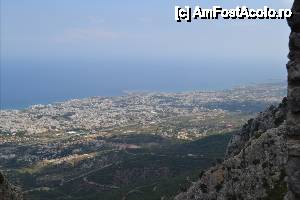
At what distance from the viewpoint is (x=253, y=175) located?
42469 millimetres

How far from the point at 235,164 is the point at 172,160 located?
124 metres

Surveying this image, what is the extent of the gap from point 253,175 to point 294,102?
24.2 meters

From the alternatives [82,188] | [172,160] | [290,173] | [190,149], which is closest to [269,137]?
[290,173]

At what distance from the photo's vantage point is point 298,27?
1912 cm

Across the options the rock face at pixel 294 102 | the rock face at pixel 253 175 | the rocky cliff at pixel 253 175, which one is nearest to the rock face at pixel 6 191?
the rocky cliff at pixel 253 175

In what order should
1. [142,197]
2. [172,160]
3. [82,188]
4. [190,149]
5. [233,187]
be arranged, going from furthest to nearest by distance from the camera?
[190,149] < [172,160] < [82,188] < [142,197] < [233,187]

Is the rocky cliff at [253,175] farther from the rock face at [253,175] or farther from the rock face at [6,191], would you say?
the rock face at [6,191]

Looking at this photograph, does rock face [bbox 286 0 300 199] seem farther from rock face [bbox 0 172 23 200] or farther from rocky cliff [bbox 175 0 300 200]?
rock face [bbox 0 172 23 200]

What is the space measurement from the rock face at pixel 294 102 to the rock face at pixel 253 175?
18686mm

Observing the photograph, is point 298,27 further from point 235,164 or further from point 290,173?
point 235,164

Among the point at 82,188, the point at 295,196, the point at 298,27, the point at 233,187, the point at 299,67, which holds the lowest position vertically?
the point at 82,188

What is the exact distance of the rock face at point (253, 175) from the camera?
40281 millimetres

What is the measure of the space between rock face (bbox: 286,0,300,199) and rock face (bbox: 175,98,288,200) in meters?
18.7

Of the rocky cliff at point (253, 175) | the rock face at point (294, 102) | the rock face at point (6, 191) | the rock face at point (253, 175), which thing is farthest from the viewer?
the rock face at point (253, 175)
